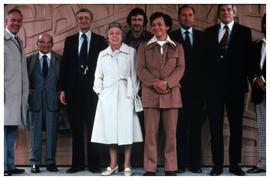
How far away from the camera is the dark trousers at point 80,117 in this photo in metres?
6.56

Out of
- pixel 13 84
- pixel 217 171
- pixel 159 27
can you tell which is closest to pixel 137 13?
pixel 159 27

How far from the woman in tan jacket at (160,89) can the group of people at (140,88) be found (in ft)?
0.04

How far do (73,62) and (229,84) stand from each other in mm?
1918

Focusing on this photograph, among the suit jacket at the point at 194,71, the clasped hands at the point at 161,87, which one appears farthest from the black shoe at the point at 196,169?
the clasped hands at the point at 161,87

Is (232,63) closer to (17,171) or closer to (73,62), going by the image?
(73,62)

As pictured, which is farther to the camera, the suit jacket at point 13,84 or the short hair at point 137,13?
the short hair at point 137,13

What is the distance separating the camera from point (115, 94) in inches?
249

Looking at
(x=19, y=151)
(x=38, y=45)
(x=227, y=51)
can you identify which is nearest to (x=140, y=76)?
(x=227, y=51)

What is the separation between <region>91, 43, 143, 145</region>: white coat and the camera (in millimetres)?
6320

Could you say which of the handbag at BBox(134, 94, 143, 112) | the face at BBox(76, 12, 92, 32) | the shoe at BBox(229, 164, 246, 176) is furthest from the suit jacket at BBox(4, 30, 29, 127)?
the shoe at BBox(229, 164, 246, 176)

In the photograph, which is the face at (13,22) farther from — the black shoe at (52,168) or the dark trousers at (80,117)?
the black shoe at (52,168)

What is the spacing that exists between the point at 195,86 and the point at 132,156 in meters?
1.31

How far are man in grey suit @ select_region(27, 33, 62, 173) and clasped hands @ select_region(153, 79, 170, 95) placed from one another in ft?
4.40

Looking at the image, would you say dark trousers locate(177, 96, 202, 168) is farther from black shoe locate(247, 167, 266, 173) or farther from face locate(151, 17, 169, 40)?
face locate(151, 17, 169, 40)
